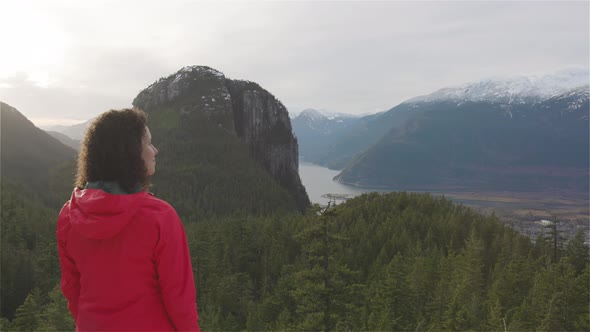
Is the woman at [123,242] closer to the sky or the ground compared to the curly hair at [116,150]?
closer to the ground

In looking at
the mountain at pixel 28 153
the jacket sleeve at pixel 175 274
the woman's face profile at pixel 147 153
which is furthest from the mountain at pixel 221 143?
the jacket sleeve at pixel 175 274

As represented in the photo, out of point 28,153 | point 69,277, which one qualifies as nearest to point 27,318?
point 69,277

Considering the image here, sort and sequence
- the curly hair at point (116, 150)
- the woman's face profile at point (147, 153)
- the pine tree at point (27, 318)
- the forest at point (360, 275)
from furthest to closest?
the pine tree at point (27, 318) < the forest at point (360, 275) < the woman's face profile at point (147, 153) < the curly hair at point (116, 150)

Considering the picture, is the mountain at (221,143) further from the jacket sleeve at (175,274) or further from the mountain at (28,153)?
the jacket sleeve at (175,274)

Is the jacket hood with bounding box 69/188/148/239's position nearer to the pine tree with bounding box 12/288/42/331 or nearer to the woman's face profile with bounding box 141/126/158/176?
the woman's face profile with bounding box 141/126/158/176

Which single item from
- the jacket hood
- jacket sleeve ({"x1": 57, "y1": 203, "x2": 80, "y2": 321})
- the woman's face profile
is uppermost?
the woman's face profile

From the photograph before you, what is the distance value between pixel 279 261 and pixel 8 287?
34.1 metres

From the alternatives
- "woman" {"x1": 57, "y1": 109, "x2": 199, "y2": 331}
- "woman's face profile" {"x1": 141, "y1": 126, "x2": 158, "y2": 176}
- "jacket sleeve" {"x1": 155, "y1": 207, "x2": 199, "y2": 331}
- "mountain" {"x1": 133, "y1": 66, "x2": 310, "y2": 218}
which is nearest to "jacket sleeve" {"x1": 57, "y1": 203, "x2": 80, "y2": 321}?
"woman" {"x1": 57, "y1": 109, "x2": 199, "y2": 331}

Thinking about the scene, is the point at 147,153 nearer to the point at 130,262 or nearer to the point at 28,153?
the point at 130,262

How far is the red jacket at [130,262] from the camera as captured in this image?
287 cm

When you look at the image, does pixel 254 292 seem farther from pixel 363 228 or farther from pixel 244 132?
→ pixel 244 132

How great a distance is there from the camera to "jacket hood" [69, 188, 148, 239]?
282cm

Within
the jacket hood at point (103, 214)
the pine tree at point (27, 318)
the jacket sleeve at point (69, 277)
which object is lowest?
the pine tree at point (27, 318)

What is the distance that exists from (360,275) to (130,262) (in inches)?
1470
